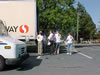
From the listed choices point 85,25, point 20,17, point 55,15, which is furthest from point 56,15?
point 85,25

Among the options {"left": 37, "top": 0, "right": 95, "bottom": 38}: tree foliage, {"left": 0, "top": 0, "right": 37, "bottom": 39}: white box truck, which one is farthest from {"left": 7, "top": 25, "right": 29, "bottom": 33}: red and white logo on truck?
{"left": 37, "top": 0, "right": 95, "bottom": 38}: tree foliage

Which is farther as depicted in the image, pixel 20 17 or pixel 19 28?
pixel 20 17

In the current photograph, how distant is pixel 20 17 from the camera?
11.8 metres

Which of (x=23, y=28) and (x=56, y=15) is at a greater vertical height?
(x=56, y=15)

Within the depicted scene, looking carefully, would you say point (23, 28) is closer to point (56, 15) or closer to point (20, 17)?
point (20, 17)

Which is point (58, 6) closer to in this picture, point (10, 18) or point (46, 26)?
point (46, 26)

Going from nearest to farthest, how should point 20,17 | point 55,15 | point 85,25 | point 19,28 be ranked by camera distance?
point 19,28
point 20,17
point 55,15
point 85,25

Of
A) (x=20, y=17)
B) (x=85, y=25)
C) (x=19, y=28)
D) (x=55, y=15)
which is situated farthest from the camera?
(x=85, y=25)

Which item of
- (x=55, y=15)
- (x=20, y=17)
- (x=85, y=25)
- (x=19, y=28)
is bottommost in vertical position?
(x=19, y=28)

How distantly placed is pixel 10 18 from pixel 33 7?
166cm

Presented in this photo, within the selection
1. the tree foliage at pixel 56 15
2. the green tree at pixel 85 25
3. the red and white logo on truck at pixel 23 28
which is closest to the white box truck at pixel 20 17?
the red and white logo on truck at pixel 23 28

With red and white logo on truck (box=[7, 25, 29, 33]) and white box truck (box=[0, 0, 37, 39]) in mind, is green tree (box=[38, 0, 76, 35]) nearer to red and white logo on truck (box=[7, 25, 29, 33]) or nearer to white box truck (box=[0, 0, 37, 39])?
white box truck (box=[0, 0, 37, 39])

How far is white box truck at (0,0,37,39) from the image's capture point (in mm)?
11555

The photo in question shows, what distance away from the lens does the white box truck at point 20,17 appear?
11.6 meters
